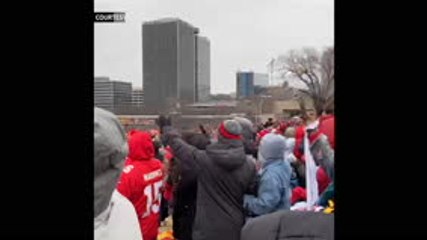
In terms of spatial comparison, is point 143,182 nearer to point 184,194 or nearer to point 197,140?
point 184,194

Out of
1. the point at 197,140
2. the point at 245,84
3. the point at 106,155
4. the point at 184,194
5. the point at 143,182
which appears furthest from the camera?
the point at 245,84

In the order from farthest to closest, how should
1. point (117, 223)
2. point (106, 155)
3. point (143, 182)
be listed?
1. point (143, 182)
2. point (117, 223)
3. point (106, 155)

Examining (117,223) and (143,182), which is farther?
(143,182)

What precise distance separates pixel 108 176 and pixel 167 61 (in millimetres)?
11287

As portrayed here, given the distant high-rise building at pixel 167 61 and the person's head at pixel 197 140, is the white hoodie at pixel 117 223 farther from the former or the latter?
the distant high-rise building at pixel 167 61

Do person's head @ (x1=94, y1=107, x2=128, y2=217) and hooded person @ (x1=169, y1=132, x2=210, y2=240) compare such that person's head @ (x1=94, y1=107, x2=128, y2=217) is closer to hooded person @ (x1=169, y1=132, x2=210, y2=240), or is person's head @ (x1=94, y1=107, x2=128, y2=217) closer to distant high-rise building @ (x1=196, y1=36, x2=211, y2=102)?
hooded person @ (x1=169, y1=132, x2=210, y2=240)

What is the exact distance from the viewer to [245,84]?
29875mm

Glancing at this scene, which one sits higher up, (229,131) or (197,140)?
(229,131)

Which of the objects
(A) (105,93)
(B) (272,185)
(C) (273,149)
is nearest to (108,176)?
(A) (105,93)

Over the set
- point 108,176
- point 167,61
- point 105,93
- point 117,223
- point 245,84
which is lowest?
point 117,223

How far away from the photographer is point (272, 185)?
3977 mm

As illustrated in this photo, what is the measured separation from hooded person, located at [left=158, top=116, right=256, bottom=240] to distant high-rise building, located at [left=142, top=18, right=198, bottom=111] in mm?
5163
